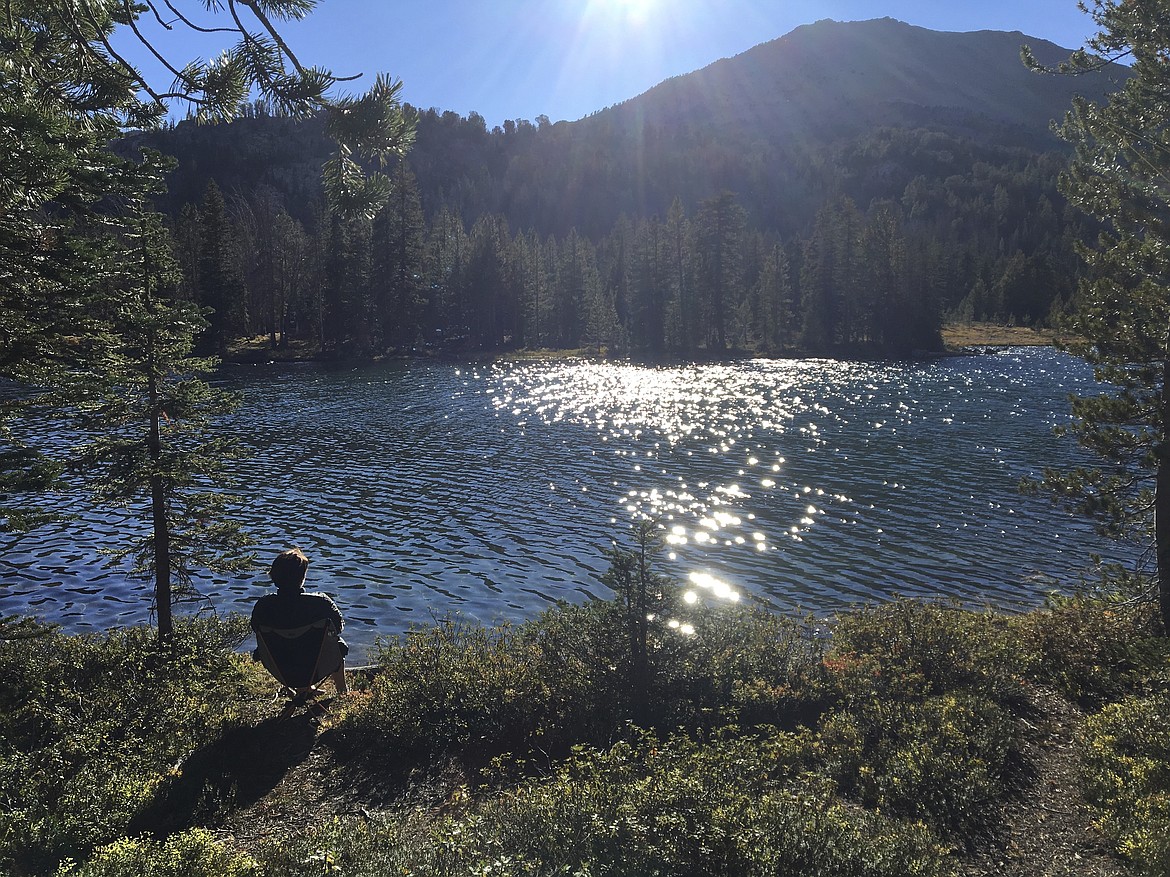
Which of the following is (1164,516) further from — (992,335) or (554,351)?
(992,335)

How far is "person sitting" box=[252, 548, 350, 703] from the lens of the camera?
847 centimetres

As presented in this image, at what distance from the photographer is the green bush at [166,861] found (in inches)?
157

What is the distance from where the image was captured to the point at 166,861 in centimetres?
416

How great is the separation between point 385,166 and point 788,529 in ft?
65.0

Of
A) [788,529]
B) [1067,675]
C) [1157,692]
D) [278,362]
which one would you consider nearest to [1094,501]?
[1067,675]


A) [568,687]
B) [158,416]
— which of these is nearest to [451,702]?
[568,687]

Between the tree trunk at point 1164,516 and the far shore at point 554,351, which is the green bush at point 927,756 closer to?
the tree trunk at point 1164,516

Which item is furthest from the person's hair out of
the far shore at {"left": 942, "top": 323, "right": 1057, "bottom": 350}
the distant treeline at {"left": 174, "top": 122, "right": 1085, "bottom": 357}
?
the far shore at {"left": 942, "top": 323, "right": 1057, "bottom": 350}

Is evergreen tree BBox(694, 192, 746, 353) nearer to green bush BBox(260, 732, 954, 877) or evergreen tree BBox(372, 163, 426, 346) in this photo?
evergreen tree BBox(372, 163, 426, 346)

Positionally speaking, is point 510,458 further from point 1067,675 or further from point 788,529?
point 1067,675

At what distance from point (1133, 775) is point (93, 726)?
10.1m

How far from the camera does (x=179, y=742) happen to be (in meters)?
7.07

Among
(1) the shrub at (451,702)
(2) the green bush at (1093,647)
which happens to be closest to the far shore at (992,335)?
(2) the green bush at (1093,647)

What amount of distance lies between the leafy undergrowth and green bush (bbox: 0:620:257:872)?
0.11 feet
